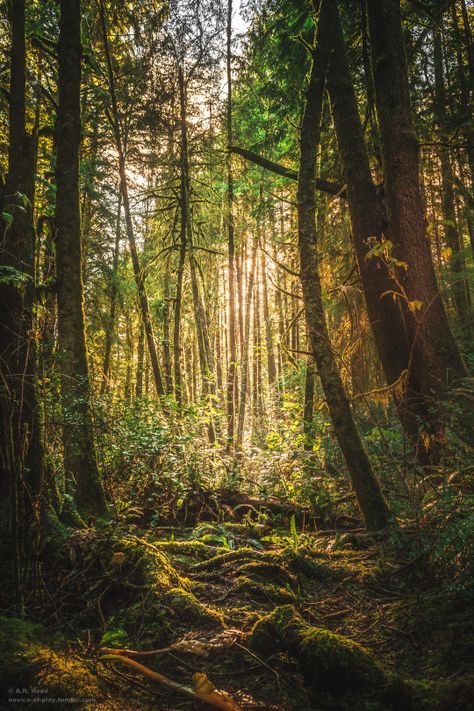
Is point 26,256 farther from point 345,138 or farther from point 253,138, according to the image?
point 253,138

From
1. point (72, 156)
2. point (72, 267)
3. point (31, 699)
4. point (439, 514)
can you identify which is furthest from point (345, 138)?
point (31, 699)

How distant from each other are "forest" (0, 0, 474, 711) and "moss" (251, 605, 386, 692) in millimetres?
13

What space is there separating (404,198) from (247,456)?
5303 millimetres

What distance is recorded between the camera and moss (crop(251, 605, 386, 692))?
6.39ft

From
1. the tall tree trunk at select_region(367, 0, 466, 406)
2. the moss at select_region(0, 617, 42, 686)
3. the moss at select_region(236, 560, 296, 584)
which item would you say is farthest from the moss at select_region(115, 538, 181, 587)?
the tall tree trunk at select_region(367, 0, 466, 406)

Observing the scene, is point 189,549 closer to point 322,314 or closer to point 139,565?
point 139,565

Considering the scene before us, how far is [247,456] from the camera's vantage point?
25.0 ft

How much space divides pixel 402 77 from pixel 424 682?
21.4 feet

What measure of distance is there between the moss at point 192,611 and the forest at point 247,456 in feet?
0.08

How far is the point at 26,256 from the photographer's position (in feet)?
11.8

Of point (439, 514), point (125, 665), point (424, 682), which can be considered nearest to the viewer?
point (424, 682)

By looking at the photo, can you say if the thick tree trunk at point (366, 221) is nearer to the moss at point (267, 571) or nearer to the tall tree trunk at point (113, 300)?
the moss at point (267, 571)

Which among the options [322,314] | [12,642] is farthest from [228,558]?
[322,314]

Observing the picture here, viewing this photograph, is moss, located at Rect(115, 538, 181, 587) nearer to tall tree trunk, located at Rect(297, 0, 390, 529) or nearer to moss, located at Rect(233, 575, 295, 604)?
moss, located at Rect(233, 575, 295, 604)
